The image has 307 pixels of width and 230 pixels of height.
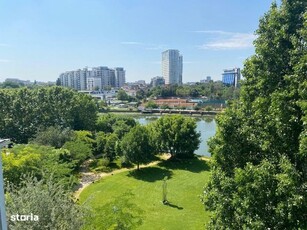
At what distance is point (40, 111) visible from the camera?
1175 inches

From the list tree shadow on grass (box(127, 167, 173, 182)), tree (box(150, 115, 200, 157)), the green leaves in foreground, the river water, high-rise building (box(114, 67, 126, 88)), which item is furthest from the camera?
high-rise building (box(114, 67, 126, 88))

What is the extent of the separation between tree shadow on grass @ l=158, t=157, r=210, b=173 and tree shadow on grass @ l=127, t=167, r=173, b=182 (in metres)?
1.31

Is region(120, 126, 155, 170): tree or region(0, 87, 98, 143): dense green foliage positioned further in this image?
region(0, 87, 98, 143): dense green foliage

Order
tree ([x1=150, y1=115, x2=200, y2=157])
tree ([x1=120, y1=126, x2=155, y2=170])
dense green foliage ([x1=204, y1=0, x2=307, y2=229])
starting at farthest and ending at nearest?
1. tree ([x1=150, y1=115, x2=200, y2=157])
2. tree ([x1=120, y1=126, x2=155, y2=170])
3. dense green foliage ([x1=204, y1=0, x2=307, y2=229])

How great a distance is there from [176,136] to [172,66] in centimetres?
15656

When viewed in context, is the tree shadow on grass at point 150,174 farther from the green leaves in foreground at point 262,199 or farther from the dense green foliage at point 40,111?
the green leaves in foreground at point 262,199

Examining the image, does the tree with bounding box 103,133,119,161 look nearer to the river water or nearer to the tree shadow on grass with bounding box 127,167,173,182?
the tree shadow on grass with bounding box 127,167,173,182

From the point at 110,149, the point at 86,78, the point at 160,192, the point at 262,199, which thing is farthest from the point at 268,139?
the point at 86,78

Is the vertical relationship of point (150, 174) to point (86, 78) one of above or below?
below

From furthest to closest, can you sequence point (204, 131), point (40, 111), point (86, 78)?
point (86, 78) → point (204, 131) → point (40, 111)

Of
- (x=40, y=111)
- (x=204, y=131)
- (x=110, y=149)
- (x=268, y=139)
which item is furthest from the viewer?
(x=204, y=131)

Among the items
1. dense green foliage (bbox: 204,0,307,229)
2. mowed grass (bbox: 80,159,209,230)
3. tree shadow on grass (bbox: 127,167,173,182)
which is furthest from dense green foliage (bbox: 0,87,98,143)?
dense green foliage (bbox: 204,0,307,229)

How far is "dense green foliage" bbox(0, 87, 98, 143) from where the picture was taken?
28.9m

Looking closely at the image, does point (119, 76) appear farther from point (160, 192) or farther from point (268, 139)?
point (268, 139)
